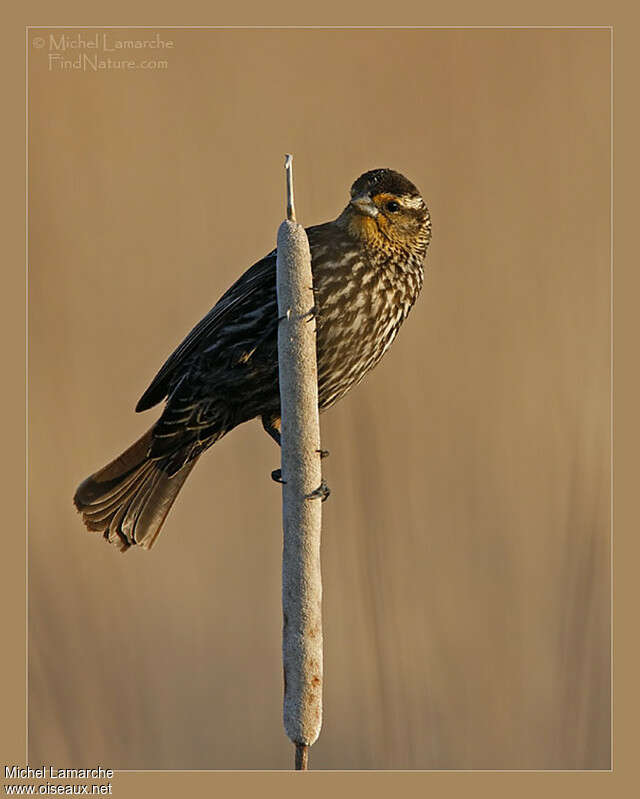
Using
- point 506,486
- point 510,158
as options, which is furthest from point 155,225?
point 506,486

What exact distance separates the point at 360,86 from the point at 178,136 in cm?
51

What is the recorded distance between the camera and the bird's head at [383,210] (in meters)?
2.37

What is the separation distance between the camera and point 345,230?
2.42 meters

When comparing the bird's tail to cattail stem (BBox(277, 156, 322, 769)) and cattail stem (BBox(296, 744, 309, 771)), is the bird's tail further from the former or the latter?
cattail stem (BBox(296, 744, 309, 771))

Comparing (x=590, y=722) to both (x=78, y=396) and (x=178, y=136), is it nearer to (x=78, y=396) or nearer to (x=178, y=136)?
(x=78, y=396)

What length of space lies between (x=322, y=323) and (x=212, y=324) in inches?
11.0

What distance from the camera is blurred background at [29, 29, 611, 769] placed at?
2408 mm

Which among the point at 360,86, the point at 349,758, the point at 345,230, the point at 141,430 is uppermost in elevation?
the point at 360,86

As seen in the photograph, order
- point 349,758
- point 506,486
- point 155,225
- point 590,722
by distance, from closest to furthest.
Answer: point 590,722 < point 349,758 < point 506,486 < point 155,225

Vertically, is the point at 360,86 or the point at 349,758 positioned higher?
the point at 360,86

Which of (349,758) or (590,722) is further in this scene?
(349,758)

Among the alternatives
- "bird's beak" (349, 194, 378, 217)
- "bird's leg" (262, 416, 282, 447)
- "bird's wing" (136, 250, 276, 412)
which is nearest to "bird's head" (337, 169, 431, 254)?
"bird's beak" (349, 194, 378, 217)

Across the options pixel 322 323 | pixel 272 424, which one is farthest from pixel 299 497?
pixel 272 424

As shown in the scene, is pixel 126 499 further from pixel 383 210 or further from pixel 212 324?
pixel 383 210
